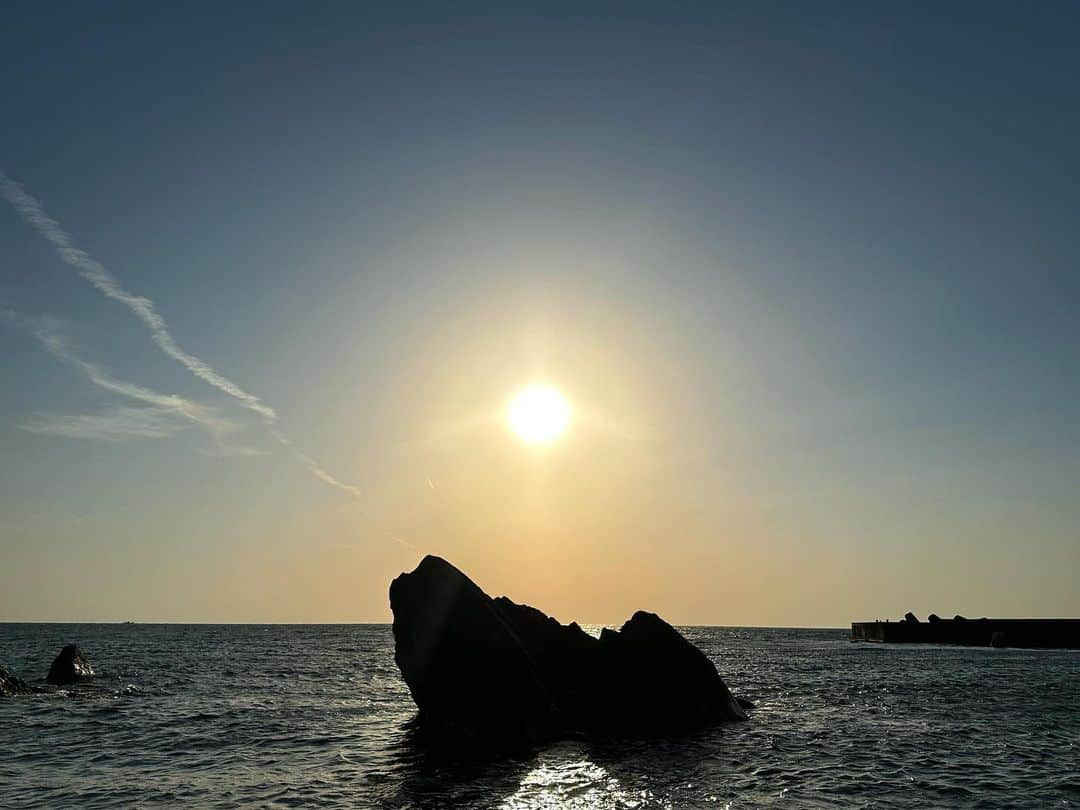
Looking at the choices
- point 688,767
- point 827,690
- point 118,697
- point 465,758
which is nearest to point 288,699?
point 118,697

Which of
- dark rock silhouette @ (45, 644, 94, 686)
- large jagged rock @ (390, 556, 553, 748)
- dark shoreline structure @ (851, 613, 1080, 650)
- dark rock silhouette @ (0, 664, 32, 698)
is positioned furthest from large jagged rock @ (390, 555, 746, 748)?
dark shoreline structure @ (851, 613, 1080, 650)

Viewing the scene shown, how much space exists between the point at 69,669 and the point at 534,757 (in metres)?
40.0

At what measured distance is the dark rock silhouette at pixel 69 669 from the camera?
50.2 meters

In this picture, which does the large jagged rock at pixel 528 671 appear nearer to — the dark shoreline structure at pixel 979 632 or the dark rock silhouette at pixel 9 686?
the dark rock silhouette at pixel 9 686

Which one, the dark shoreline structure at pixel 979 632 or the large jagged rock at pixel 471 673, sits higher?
the dark shoreline structure at pixel 979 632

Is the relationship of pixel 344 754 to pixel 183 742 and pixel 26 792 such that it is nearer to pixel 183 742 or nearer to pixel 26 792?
pixel 183 742

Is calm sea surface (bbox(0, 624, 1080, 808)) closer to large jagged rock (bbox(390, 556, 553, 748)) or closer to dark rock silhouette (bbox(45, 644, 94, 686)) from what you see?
large jagged rock (bbox(390, 556, 553, 748))

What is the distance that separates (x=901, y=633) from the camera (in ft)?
390

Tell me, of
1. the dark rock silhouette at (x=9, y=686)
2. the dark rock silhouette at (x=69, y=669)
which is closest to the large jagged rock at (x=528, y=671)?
the dark rock silhouette at (x=9, y=686)

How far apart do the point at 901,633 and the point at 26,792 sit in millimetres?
122104

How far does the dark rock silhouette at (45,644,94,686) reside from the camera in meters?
50.2

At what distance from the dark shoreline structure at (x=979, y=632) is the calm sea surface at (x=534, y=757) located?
6209 centimetres

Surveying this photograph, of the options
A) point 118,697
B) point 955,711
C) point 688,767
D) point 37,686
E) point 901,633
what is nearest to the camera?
point 688,767

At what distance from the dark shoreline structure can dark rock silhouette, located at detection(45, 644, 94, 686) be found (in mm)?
100433
